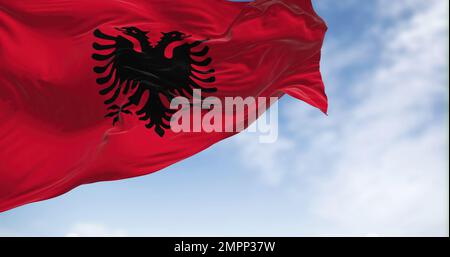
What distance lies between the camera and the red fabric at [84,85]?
8.45 metres

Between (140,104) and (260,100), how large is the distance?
2.19 meters

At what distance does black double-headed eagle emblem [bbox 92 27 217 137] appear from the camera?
8.99 meters

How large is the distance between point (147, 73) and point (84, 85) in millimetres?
1065

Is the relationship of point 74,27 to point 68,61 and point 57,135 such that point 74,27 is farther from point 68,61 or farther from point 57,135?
point 57,135

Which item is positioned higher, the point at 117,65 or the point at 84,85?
the point at 117,65

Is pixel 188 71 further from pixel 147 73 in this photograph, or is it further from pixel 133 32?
pixel 133 32

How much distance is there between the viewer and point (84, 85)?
8.79 metres

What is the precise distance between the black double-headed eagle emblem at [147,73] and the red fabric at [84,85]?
15 centimetres

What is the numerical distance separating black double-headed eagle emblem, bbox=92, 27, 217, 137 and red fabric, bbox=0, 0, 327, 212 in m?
0.15

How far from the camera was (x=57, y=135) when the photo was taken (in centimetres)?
857

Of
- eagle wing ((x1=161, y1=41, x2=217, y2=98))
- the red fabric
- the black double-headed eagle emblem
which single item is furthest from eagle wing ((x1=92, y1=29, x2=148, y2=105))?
eagle wing ((x1=161, y1=41, x2=217, y2=98))

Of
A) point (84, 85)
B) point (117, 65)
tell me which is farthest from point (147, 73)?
point (84, 85)

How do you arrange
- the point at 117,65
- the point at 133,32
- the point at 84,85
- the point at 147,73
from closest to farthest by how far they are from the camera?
the point at 84,85, the point at 117,65, the point at 147,73, the point at 133,32

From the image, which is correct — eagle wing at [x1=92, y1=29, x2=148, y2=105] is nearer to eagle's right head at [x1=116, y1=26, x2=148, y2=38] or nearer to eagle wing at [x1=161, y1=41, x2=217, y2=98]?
eagle's right head at [x1=116, y1=26, x2=148, y2=38]
